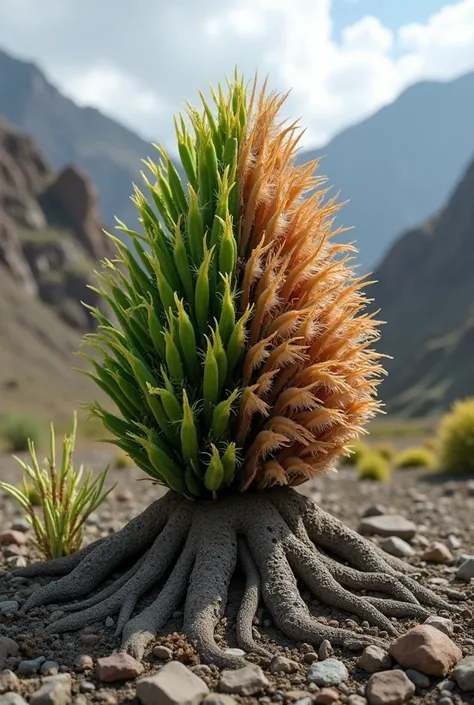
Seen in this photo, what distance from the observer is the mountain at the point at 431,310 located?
114 meters

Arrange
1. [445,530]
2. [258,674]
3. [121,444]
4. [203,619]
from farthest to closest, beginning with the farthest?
[445,530], [121,444], [203,619], [258,674]

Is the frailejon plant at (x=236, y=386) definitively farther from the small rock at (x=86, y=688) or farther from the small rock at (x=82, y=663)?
the small rock at (x=86, y=688)

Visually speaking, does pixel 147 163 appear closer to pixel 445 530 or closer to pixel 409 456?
pixel 445 530

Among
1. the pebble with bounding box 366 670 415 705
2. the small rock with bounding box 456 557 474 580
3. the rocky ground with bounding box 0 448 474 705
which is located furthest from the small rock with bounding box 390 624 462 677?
the small rock with bounding box 456 557 474 580

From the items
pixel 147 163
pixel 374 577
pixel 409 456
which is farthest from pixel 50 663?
pixel 409 456

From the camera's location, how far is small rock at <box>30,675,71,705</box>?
2.95 metres

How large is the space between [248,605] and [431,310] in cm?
15135

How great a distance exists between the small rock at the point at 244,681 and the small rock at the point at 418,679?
73cm

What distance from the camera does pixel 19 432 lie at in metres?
21.7

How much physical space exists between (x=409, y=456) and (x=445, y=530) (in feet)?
33.9

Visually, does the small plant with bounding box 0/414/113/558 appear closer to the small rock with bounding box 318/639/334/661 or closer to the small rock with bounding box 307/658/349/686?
the small rock with bounding box 318/639/334/661

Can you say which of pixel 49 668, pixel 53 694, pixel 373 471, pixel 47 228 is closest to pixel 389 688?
pixel 53 694

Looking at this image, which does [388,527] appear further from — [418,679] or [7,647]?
[7,647]

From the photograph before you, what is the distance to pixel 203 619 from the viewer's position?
364cm
